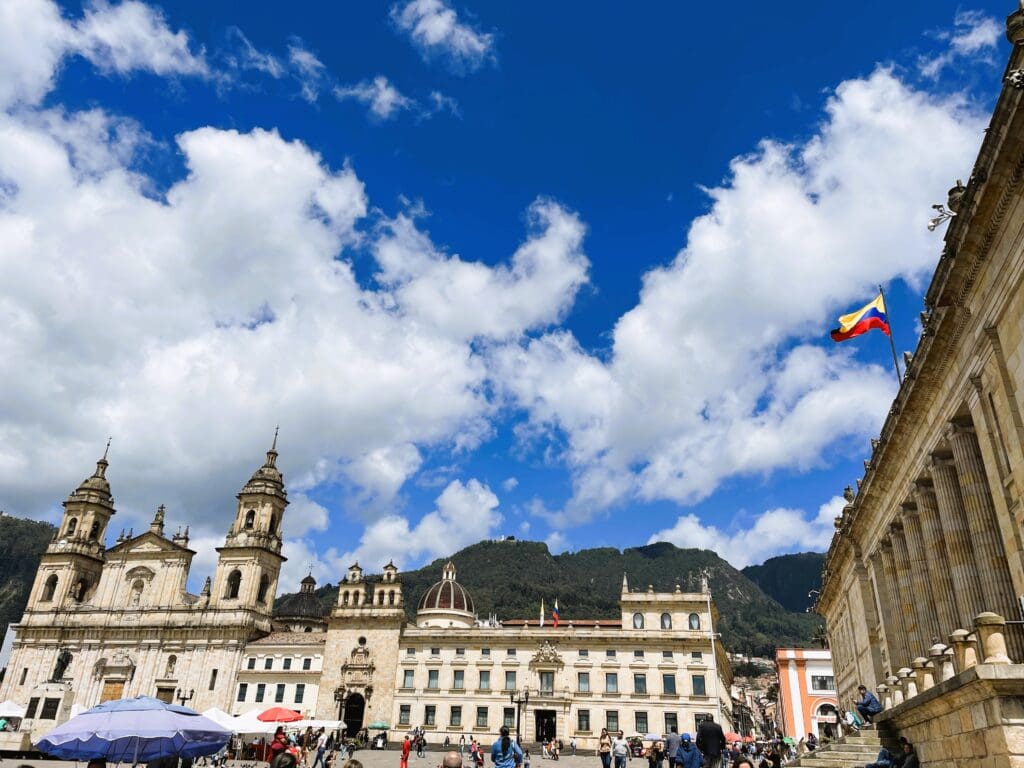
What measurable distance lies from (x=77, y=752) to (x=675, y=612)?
171ft

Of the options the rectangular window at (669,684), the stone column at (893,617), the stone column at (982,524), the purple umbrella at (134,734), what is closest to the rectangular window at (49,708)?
the rectangular window at (669,684)

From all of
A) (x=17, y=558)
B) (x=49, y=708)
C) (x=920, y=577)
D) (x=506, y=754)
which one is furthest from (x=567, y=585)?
(x=506, y=754)

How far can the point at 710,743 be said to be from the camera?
58.0ft

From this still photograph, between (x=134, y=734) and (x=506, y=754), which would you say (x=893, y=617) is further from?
(x=134, y=734)

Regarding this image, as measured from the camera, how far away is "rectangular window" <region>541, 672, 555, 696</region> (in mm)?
58219

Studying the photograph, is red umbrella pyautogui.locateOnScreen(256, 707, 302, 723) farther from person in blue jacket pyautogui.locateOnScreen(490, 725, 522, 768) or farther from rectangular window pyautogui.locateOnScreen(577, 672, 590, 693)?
rectangular window pyautogui.locateOnScreen(577, 672, 590, 693)

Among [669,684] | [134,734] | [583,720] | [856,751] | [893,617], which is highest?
[669,684]

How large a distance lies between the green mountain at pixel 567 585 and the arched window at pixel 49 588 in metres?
55.1

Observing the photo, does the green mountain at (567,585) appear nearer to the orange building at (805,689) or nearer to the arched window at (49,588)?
the arched window at (49,588)

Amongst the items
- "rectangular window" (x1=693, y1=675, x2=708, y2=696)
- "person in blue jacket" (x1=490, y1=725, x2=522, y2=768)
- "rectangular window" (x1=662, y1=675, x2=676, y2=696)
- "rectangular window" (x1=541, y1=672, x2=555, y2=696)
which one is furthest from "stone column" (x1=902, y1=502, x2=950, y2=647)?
"rectangular window" (x1=541, y1=672, x2=555, y2=696)

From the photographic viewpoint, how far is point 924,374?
63.0ft

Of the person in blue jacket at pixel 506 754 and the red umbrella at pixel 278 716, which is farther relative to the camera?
the red umbrella at pixel 278 716

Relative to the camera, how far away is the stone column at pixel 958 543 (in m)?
18.0

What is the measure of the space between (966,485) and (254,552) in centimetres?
6328
